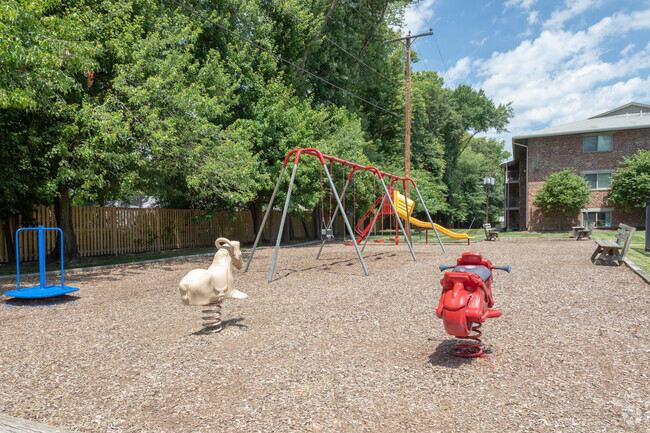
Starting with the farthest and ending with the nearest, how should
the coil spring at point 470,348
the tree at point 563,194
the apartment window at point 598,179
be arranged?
the apartment window at point 598,179, the tree at point 563,194, the coil spring at point 470,348

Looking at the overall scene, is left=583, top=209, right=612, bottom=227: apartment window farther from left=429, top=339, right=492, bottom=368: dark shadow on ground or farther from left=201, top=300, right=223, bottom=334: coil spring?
left=201, top=300, right=223, bottom=334: coil spring

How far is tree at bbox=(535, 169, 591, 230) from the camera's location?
30.4 meters

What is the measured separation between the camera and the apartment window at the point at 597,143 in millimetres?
32156

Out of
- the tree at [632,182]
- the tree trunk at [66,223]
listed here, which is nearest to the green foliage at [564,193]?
the tree at [632,182]

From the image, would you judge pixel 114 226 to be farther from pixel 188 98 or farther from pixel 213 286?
pixel 213 286

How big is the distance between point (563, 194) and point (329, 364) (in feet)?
102

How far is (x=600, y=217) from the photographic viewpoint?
32062 mm

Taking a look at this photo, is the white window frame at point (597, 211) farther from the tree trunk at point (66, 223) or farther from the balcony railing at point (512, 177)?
the tree trunk at point (66, 223)

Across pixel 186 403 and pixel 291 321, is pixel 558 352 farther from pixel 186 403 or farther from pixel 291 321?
pixel 186 403

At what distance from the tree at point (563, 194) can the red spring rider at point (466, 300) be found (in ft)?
97.8

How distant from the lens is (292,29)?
2378cm

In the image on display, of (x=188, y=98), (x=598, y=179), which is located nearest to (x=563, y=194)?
(x=598, y=179)

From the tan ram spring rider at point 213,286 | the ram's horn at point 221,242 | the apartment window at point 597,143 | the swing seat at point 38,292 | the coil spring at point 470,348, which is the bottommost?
the swing seat at point 38,292

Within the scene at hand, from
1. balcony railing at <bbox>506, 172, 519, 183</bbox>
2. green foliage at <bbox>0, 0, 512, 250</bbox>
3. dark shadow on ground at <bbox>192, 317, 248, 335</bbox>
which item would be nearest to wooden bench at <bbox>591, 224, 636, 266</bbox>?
green foliage at <bbox>0, 0, 512, 250</bbox>
